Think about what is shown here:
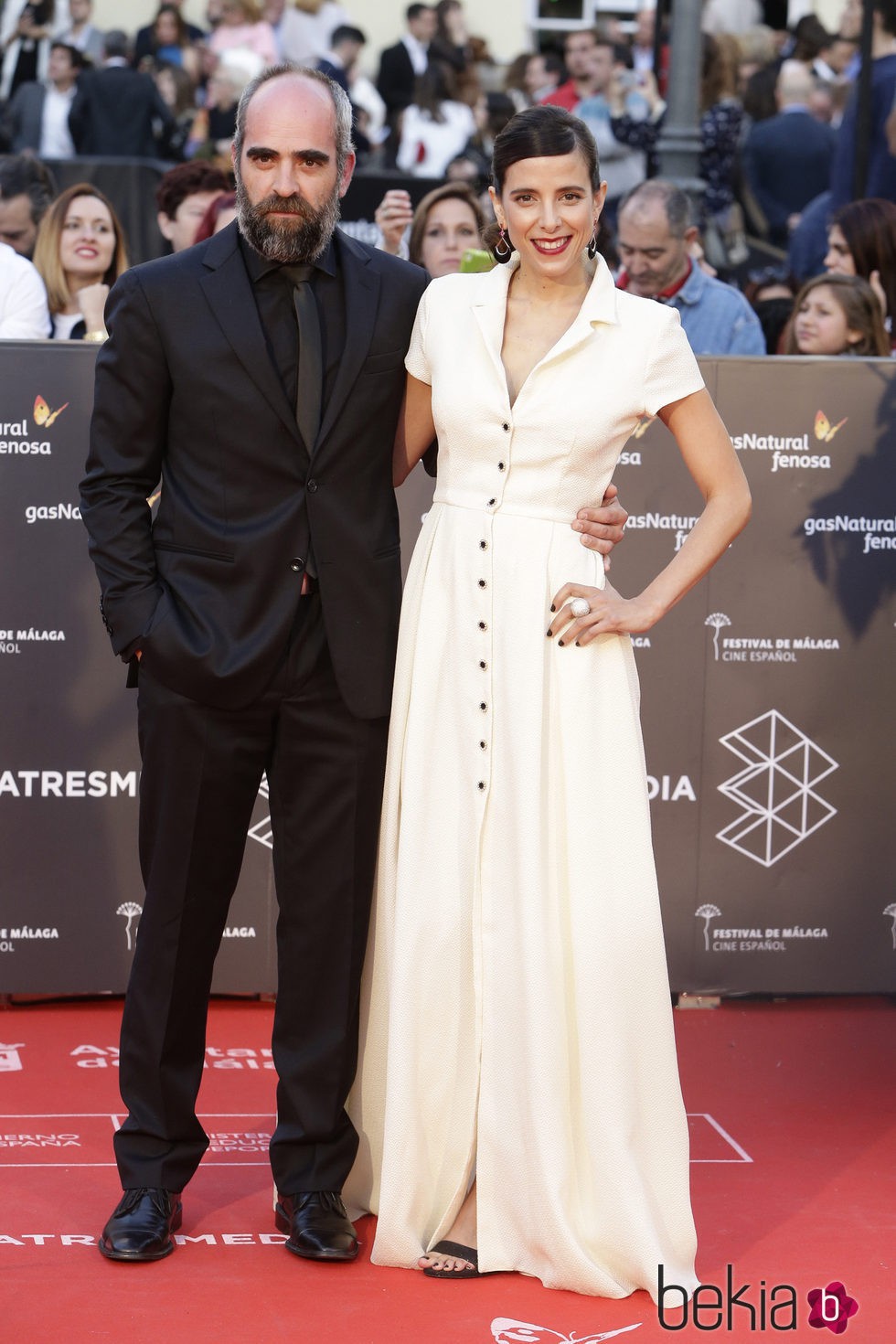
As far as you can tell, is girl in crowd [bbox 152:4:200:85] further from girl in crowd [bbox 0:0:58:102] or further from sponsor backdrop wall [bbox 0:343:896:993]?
sponsor backdrop wall [bbox 0:343:896:993]

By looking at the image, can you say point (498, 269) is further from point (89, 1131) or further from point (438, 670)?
point (89, 1131)

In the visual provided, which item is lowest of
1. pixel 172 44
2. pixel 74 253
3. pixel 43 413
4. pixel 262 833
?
pixel 262 833

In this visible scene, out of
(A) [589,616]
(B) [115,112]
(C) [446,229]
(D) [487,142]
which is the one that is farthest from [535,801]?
(D) [487,142]

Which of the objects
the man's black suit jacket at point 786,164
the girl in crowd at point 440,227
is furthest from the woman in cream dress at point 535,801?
the man's black suit jacket at point 786,164

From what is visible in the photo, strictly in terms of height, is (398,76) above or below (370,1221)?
above

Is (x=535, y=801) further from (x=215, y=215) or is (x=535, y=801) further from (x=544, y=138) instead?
(x=215, y=215)

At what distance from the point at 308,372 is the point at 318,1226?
1650 mm

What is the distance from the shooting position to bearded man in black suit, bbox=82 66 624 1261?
130 inches

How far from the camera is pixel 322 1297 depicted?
10.9 ft

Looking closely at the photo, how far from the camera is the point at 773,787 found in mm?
5004

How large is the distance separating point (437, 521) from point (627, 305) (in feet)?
1.79

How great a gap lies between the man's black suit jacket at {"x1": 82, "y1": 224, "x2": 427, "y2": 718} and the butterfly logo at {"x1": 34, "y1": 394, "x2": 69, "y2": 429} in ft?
4.63

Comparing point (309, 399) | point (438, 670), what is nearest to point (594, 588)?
point (438, 670)

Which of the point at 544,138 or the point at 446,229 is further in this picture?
the point at 446,229
